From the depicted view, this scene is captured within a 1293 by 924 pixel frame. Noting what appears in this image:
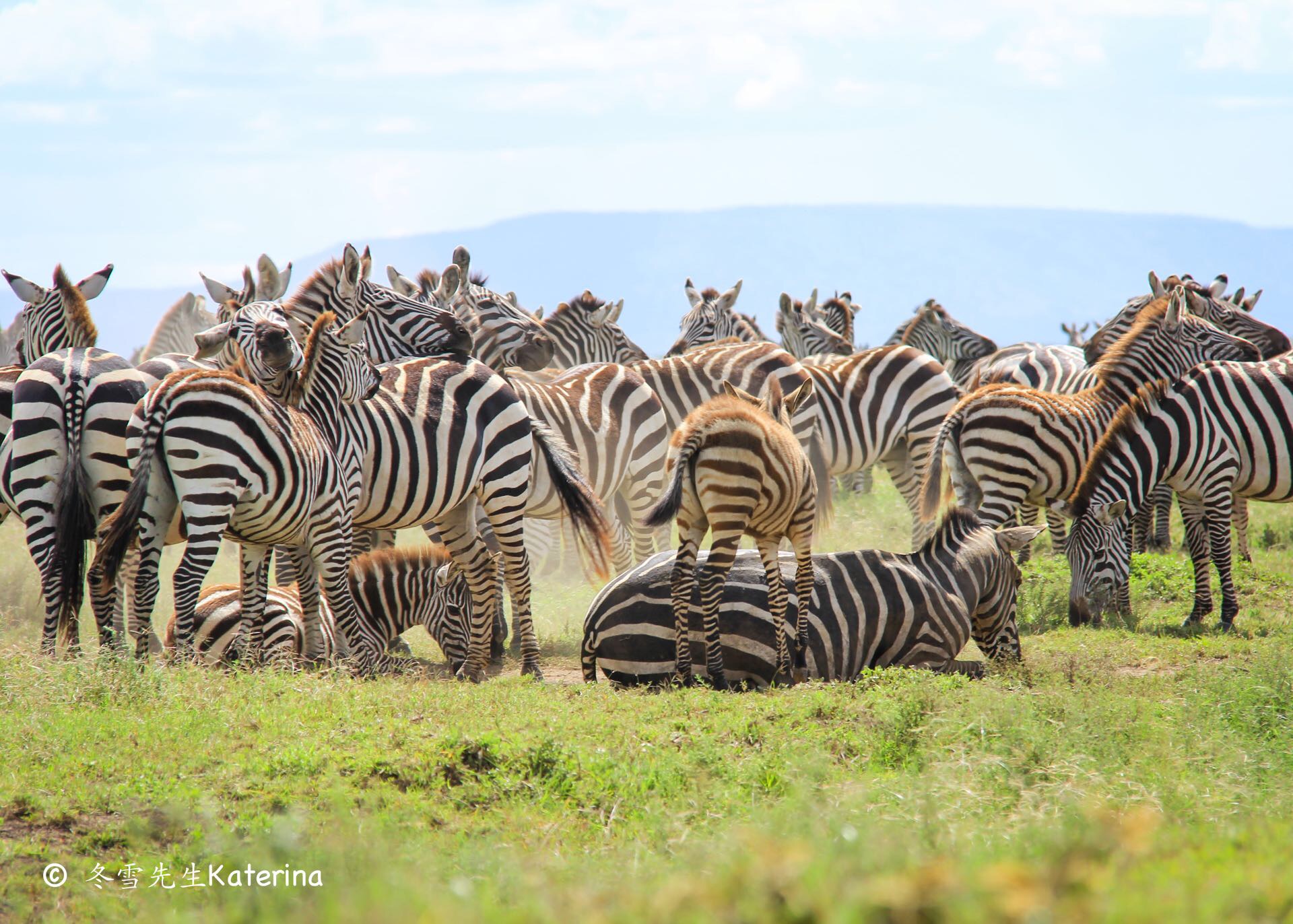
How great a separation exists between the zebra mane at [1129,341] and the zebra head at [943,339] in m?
9.97

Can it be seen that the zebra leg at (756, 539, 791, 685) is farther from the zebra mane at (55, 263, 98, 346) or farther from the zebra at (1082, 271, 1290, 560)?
the zebra at (1082, 271, 1290, 560)

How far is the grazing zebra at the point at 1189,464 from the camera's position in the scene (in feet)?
29.3

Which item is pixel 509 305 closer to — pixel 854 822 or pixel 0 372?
pixel 0 372

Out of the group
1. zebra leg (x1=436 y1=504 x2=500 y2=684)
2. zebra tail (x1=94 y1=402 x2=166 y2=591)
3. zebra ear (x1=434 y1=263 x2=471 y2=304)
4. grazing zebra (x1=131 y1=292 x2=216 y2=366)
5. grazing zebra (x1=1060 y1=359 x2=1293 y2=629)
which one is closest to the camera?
zebra tail (x1=94 y1=402 x2=166 y2=591)

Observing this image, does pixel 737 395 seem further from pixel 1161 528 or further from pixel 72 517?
pixel 1161 528

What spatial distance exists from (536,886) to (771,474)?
4707 millimetres

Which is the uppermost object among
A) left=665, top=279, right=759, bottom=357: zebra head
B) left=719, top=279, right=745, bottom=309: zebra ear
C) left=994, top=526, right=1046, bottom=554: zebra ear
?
left=719, top=279, right=745, bottom=309: zebra ear

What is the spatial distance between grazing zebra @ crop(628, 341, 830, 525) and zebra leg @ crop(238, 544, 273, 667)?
4983 mm

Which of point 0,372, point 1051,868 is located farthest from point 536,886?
point 0,372

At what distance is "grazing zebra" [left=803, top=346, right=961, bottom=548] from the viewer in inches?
478

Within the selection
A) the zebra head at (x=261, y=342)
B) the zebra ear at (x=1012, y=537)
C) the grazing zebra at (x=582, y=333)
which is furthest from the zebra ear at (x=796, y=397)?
the grazing zebra at (x=582, y=333)

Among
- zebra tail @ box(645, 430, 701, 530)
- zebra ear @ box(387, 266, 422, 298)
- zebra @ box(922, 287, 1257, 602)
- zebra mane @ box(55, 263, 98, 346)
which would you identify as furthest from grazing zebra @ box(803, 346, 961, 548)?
zebra mane @ box(55, 263, 98, 346)

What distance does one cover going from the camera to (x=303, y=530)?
7.05m

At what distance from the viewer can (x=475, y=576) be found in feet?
27.7
